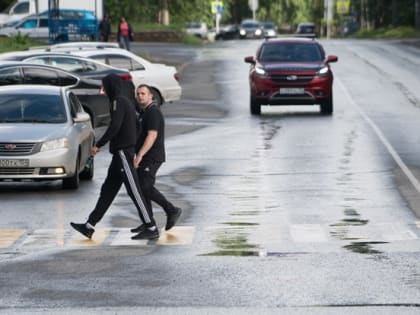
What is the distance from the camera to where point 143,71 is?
Result: 38.1m

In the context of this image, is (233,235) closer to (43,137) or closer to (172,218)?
(172,218)

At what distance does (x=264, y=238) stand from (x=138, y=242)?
1.27 m

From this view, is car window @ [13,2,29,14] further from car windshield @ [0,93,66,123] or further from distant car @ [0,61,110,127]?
car windshield @ [0,93,66,123]

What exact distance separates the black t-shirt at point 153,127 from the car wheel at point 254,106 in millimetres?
20820

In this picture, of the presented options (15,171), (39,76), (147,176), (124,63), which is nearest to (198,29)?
(124,63)

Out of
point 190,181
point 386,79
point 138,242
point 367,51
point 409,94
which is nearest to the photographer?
point 138,242

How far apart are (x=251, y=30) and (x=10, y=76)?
7613 centimetres

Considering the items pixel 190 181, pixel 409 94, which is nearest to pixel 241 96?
pixel 409 94

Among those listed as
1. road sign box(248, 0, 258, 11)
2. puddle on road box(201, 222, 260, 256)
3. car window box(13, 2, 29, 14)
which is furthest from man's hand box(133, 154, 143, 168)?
road sign box(248, 0, 258, 11)

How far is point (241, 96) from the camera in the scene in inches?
1750

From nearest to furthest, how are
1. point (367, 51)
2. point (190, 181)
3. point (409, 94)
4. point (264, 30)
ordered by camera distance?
point (190, 181), point (409, 94), point (367, 51), point (264, 30)

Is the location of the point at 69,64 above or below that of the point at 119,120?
below

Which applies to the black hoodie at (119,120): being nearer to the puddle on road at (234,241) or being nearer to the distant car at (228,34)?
the puddle on road at (234,241)

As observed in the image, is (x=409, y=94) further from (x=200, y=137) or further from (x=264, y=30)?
(x=264, y=30)
